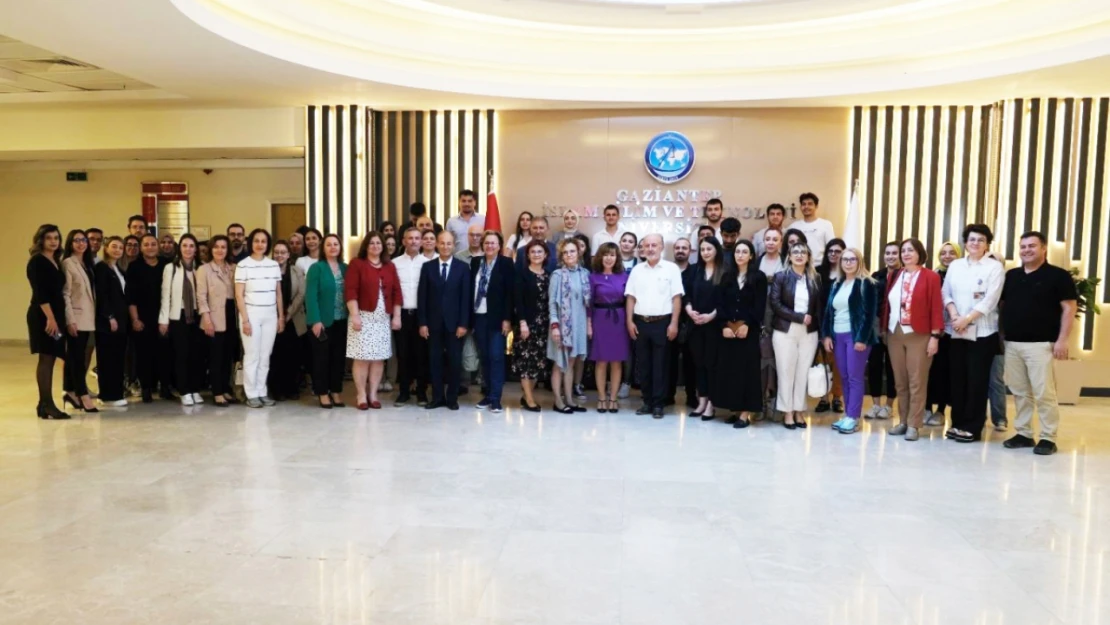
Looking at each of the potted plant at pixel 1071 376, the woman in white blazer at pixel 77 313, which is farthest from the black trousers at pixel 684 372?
the woman in white blazer at pixel 77 313

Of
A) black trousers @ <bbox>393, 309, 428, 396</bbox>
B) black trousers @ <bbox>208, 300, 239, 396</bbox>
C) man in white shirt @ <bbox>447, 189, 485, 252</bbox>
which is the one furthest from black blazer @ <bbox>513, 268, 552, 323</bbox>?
black trousers @ <bbox>208, 300, 239, 396</bbox>

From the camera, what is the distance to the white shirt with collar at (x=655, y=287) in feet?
23.0

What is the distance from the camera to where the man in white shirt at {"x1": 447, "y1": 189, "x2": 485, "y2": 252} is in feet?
29.6

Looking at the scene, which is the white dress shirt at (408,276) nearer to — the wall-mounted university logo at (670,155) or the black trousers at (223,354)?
the black trousers at (223,354)

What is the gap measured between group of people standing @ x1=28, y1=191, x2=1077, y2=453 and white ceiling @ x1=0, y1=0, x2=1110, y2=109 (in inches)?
66.6

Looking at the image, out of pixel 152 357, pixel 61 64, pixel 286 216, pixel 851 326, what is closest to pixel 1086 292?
pixel 851 326

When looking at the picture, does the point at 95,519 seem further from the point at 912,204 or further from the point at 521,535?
the point at 912,204

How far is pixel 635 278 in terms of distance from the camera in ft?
23.2

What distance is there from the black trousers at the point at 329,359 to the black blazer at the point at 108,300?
170cm

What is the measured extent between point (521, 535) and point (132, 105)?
825 centimetres

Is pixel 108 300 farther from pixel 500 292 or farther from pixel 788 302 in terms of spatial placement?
pixel 788 302

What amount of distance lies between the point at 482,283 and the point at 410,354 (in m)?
1.14

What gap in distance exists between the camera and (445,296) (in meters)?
7.25

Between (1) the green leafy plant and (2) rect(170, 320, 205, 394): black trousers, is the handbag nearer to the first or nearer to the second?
(1) the green leafy plant
